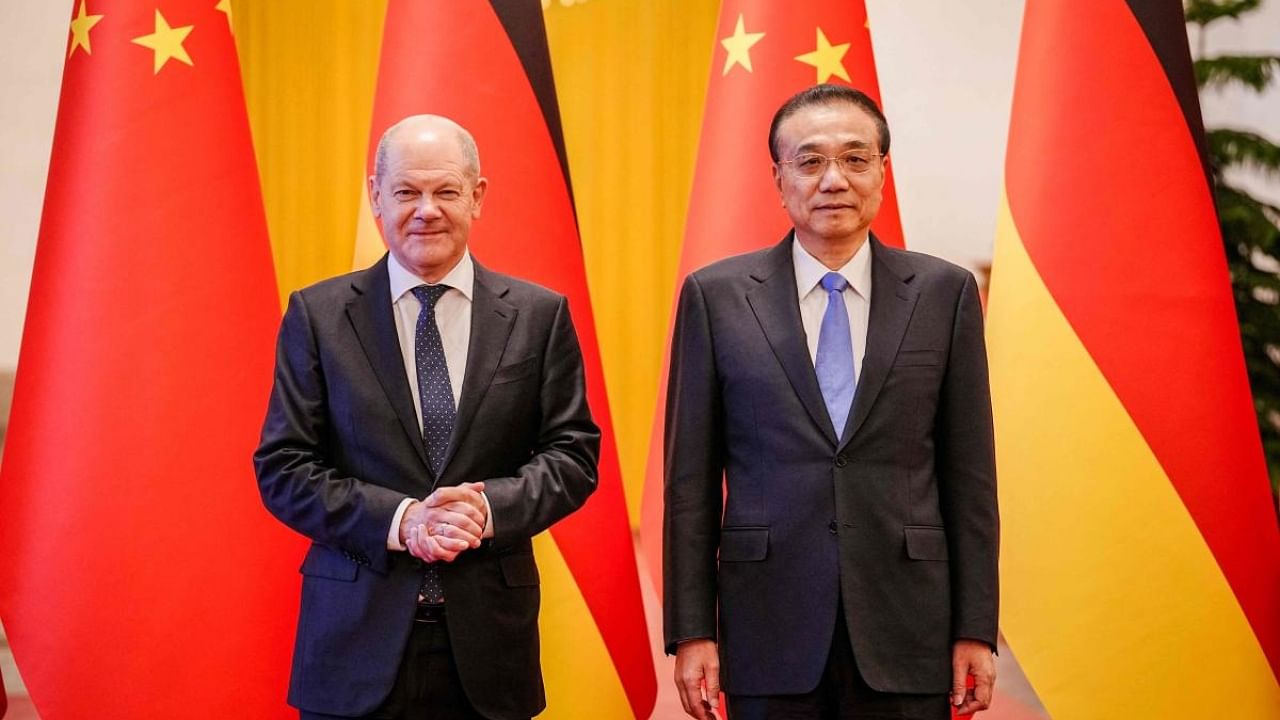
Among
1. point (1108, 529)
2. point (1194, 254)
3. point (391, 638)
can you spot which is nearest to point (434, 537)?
point (391, 638)

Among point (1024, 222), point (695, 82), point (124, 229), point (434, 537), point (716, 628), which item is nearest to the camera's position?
point (434, 537)

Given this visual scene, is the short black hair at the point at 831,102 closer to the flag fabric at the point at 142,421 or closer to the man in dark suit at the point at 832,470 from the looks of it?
the man in dark suit at the point at 832,470

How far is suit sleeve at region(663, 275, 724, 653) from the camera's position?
1.68m

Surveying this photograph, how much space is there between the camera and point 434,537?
1585 millimetres

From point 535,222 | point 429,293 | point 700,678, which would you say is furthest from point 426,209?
point 535,222

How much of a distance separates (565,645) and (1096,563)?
1061 millimetres

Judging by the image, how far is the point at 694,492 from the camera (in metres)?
1.70

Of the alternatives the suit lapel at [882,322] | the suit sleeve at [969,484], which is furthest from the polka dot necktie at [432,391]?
the suit sleeve at [969,484]

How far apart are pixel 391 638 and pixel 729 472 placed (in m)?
0.50

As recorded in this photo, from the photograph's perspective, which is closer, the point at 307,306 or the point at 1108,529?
the point at 307,306

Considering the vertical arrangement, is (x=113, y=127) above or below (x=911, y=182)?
below

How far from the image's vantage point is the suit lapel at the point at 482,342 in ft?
5.57

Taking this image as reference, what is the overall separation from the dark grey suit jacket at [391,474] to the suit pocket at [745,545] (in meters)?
0.21

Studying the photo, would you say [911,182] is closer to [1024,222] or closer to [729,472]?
[1024,222]
